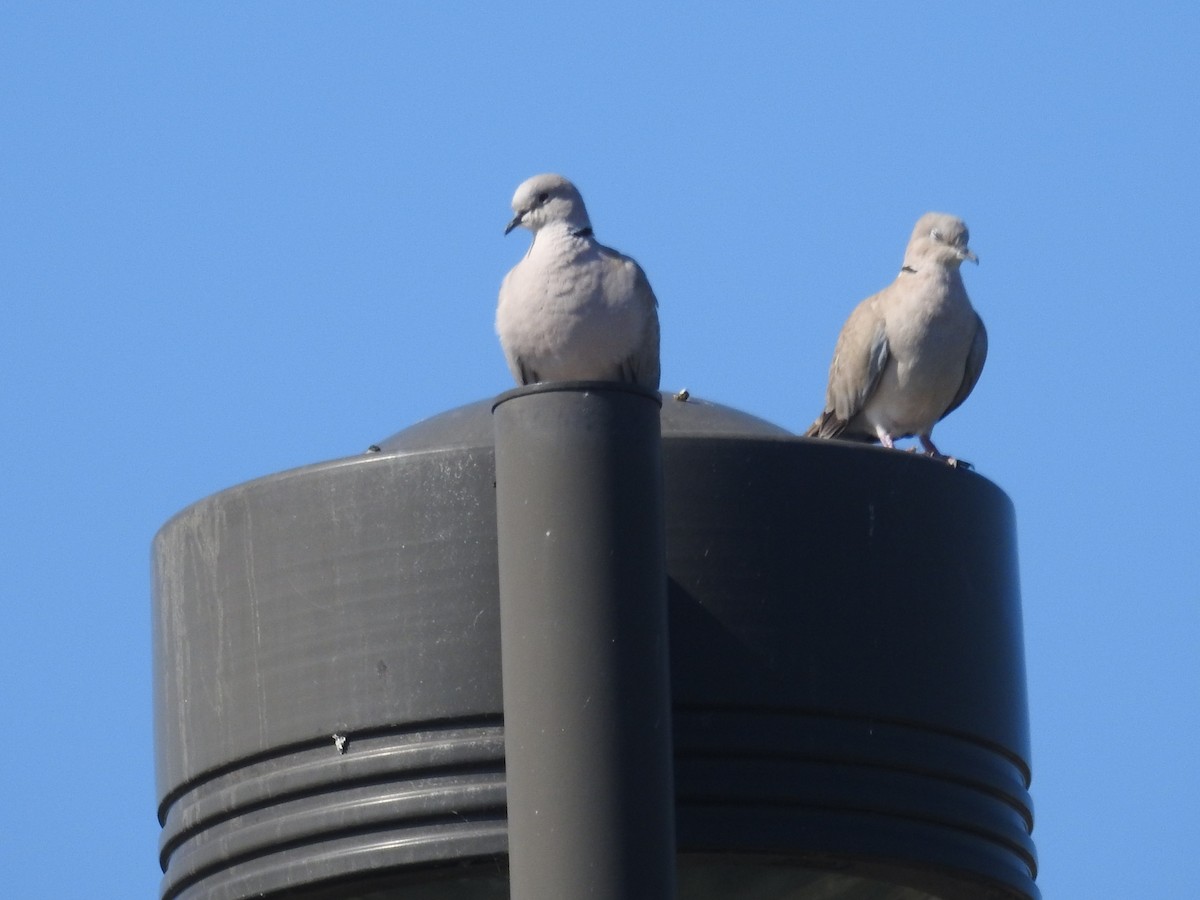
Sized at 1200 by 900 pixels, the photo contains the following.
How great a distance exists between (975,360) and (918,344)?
15.5 inches

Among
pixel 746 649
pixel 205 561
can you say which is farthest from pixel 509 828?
pixel 205 561

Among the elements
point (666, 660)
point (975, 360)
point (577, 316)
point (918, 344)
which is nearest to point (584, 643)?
point (666, 660)

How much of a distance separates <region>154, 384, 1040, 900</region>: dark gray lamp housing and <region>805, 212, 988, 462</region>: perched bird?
18.1 ft

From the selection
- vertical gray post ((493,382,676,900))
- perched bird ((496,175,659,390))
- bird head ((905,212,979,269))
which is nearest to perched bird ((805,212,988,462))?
bird head ((905,212,979,269))

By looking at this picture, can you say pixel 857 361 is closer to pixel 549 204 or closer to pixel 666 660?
pixel 549 204

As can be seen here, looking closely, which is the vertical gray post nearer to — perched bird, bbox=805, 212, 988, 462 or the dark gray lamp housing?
the dark gray lamp housing

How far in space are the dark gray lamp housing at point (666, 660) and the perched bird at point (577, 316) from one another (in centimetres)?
384

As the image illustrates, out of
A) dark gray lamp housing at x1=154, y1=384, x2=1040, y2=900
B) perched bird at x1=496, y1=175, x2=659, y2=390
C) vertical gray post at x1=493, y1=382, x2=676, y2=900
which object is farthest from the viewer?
perched bird at x1=496, y1=175, x2=659, y2=390

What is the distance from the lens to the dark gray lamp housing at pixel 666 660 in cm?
570

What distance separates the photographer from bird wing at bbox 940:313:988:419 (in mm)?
12109

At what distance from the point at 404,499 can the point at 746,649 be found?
972 millimetres

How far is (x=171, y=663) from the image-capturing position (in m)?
6.46

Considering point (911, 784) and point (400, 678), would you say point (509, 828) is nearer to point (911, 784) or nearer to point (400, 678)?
point (400, 678)

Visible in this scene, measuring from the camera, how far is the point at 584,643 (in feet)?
16.6
